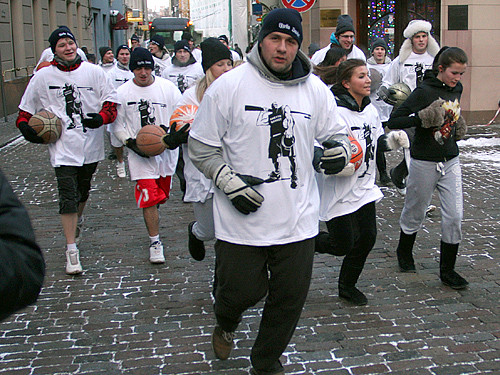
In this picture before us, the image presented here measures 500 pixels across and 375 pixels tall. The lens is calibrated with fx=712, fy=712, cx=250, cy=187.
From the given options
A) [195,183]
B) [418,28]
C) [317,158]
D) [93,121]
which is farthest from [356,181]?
[418,28]

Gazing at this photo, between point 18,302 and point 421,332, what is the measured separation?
360cm

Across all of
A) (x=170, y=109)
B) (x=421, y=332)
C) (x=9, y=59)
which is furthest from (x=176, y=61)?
(x=9, y=59)

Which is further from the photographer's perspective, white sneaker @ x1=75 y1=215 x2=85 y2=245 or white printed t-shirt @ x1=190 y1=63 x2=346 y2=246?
white sneaker @ x1=75 y1=215 x2=85 y2=245

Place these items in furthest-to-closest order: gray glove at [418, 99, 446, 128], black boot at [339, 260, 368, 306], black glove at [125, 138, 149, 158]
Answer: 1. black glove at [125, 138, 149, 158]
2. gray glove at [418, 99, 446, 128]
3. black boot at [339, 260, 368, 306]

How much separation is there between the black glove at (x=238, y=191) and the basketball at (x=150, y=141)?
2635mm

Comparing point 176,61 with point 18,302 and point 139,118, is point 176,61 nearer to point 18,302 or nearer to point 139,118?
point 139,118

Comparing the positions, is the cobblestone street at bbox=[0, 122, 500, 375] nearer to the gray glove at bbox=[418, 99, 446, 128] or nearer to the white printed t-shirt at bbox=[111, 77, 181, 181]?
the white printed t-shirt at bbox=[111, 77, 181, 181]

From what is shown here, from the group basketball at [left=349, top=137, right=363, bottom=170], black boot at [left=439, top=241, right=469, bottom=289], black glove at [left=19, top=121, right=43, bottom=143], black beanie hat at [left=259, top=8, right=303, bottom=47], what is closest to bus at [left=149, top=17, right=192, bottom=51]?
black glove at [left=19, top=121, right=43, bottom=143]

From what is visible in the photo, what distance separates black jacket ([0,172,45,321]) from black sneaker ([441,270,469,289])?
4.44 metres

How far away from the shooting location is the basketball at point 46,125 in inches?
236

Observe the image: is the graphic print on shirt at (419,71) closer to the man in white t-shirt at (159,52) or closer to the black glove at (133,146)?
the black glove at (133,146)

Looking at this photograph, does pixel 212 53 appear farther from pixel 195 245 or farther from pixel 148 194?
pixel 148 194

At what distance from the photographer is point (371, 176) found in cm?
512

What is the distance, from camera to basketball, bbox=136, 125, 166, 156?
20.4 feet
